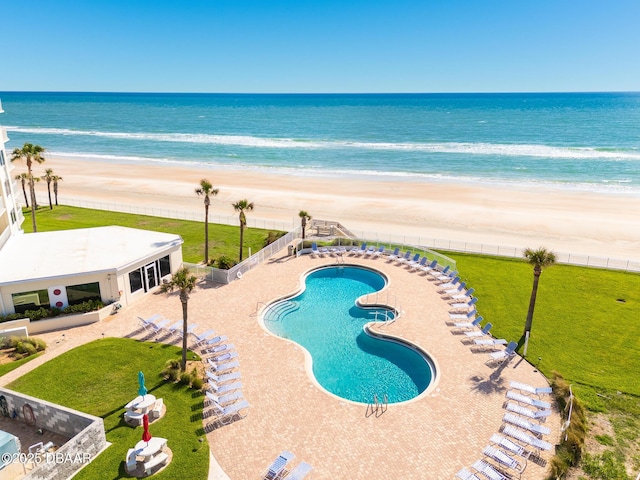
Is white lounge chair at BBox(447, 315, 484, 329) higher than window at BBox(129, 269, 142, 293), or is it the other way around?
window at BBox(129, 269, 142, 293)

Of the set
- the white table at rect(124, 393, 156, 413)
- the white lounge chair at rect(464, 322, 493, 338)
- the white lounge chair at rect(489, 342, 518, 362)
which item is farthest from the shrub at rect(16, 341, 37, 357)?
the white lounge chair at rect(489, 342, 518, 362)

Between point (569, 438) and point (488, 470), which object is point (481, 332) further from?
point (488, 470)

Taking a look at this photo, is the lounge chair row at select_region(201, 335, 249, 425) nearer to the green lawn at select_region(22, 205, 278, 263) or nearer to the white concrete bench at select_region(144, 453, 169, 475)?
the white concrete bench at select_region(144, 453, 169, 475)

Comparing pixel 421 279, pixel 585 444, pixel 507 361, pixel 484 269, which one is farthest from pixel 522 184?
pixel 585 444

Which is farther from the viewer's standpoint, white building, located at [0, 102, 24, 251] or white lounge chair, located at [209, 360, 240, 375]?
white building, located at [0, 102, 24, 251]

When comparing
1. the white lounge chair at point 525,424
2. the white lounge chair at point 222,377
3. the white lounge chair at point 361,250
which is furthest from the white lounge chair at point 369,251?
the white lounge chair at point 525,424

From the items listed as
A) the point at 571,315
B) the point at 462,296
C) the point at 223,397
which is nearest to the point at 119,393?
the point at 223,397

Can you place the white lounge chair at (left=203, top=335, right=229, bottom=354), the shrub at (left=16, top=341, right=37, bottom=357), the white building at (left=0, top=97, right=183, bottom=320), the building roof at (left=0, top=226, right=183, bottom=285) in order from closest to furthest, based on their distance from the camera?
the shrub at (left=16, top=341, right=37, bottom=357), the white lounge chair at (left=203, top=335, right=229, bottom=354), the white building at (left=0, top=97, right=183, bottom=320), the building roof at (left=0, top=226, right=183, bottom=285)
